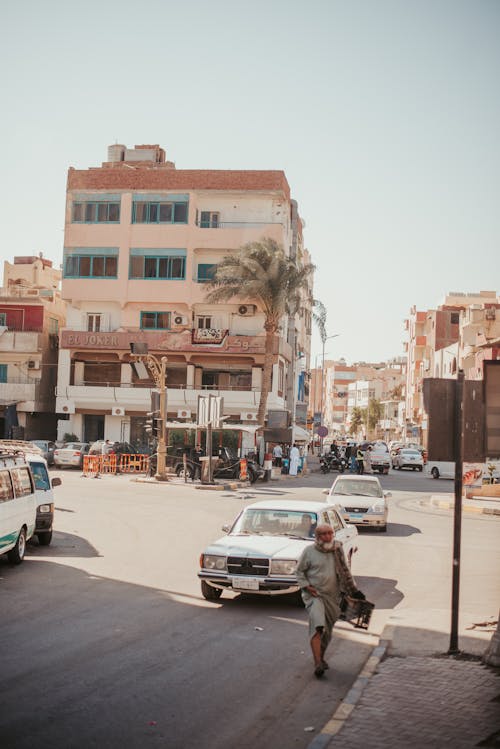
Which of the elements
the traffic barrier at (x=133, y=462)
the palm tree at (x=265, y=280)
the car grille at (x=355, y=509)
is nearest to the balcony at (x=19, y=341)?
the palm tree at (x=265, y=280)

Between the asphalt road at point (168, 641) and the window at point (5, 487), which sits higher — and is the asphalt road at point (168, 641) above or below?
below

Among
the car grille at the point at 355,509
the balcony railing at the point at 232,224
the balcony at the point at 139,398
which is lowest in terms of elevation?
the car grille at the point at 355,509

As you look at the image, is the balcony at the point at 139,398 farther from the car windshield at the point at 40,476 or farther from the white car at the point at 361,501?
the car windshield at the point at 40,476

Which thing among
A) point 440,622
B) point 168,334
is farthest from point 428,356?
point 440,622

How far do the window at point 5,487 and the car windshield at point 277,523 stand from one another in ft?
12.3

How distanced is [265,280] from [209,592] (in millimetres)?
41257

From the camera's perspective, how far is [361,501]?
869 inches

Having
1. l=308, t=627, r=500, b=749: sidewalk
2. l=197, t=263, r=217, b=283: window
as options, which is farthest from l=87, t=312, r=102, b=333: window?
l=308, t=627, r=500, b=749: sidewalk

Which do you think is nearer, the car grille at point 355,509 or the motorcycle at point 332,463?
the car grille at point 355,509

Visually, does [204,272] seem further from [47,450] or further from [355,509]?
[355,509]

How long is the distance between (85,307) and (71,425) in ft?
27.2

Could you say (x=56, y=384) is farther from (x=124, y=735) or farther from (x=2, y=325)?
(x=124, y=735)

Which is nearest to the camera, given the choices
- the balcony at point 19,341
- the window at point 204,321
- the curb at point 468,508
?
the curb at point 468,508

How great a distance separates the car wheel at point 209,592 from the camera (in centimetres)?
1208
